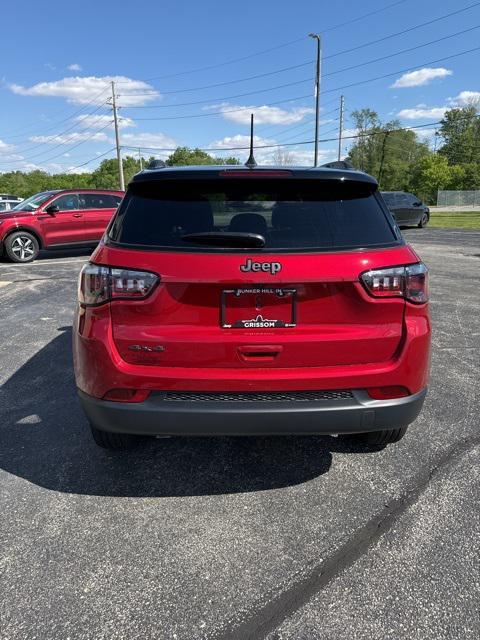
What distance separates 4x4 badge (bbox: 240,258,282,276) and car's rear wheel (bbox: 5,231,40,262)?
11393 millimetres

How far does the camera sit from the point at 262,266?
7.39 feet

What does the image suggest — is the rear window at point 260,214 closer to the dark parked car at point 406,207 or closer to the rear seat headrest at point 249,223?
the rear seat headrest at point 249,223

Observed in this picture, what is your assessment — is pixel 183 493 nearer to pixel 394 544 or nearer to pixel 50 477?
pixel 50 477

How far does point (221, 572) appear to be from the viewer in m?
2.12

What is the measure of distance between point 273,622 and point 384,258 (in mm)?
1647

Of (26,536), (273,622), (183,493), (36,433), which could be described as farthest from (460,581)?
(36,433)

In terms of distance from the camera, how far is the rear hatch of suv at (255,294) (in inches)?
89.1

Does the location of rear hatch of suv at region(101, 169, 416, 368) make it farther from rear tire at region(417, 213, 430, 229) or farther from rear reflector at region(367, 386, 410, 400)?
rear tire at region(417, 213, 430, 229)

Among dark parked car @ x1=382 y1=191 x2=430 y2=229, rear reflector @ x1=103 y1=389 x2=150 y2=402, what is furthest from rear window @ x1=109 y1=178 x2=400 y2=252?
dark parked car @ x1=382 y1=191 x2=430 y2=229

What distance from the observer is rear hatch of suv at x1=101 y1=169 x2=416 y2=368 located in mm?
2264

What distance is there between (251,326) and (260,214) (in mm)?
603

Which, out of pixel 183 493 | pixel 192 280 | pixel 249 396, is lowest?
pixel 183 493

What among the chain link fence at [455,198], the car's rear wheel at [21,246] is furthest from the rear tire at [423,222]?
the chain link fence at [455,198]

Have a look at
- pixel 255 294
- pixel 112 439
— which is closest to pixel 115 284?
pixel 255 294
